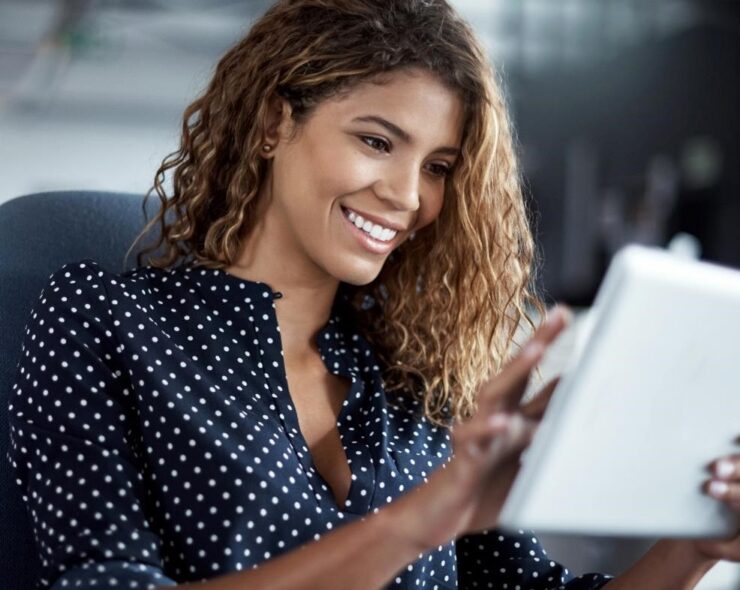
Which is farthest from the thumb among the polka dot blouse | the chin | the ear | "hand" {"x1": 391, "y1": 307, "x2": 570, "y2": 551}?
the ear

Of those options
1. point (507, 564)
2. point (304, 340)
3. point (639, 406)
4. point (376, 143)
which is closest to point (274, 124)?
point (376, 143)

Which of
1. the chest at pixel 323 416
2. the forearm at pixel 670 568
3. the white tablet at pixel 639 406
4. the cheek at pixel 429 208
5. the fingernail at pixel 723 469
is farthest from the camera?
the cheek at pixel 429 208

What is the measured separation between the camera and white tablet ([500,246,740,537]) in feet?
2.64

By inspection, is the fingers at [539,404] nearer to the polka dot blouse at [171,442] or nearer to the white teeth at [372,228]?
the polka dot blouse at [171,442]

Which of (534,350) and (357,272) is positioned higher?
(534,350)

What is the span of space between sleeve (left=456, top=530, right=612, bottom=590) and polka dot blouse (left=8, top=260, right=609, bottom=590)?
0.07 feet

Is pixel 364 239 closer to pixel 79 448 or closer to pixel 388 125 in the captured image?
pixel 388 125

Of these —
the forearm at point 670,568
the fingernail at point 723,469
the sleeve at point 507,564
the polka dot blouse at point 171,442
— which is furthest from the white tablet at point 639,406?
the sleeve at point 507,564

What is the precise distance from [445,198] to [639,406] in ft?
2.25

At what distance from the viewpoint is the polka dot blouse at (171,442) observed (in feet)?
3.57

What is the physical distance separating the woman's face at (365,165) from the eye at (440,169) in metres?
0.01

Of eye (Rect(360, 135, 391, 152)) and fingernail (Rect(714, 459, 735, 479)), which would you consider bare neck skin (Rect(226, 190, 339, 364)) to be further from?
fingernail (Rect(714, 459, 735, 479))

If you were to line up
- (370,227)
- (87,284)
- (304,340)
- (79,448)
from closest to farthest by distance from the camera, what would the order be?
1. (79,448)
2. (87,284)
3. (370,227)
4. (304,340)

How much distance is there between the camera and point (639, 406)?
0.85m
